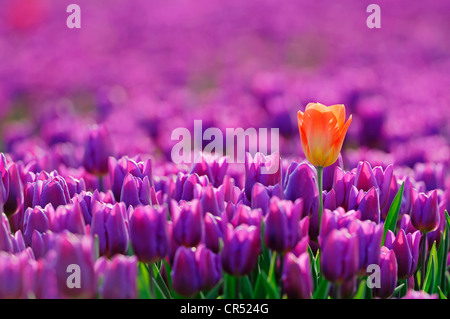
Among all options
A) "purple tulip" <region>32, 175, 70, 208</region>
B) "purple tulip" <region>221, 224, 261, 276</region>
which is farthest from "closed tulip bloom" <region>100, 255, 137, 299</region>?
"purple tulip" <region>32, 175, 70, 208</region>

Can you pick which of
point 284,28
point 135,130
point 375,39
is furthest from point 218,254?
point 284,28

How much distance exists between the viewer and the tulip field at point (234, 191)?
1.66 m

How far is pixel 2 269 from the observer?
148 cm

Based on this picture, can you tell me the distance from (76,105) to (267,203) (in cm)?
783

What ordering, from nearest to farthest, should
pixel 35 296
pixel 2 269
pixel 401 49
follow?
1. pixel 2 269
2. pixel 35 296
3. pixel 401 49

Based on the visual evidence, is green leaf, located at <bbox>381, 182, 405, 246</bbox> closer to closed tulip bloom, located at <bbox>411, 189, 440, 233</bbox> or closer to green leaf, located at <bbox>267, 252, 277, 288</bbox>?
closed tulip bloom, located at <bbox>411, 189, 440, 233</bbox>

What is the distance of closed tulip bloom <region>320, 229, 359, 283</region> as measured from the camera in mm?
1598

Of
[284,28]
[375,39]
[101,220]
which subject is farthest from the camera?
[284,28]

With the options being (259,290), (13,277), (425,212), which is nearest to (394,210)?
(425,212)

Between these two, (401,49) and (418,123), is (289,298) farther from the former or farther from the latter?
(401,49)

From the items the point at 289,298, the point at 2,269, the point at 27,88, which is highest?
the point at 27,88

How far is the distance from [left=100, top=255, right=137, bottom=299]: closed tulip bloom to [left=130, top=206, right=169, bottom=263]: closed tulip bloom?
0.56 ft

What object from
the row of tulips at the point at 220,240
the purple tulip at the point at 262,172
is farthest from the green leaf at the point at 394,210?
the purple tulip at the point at 262,172

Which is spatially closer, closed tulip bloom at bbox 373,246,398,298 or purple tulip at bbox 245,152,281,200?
closed tulip bloom at bbox 373,246,398,298
